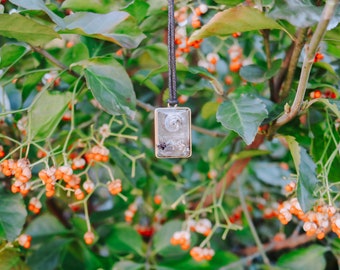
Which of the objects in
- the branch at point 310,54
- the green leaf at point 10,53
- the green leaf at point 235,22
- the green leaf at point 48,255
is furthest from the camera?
the green leaf at point 48,255

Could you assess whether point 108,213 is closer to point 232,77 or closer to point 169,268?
point 169,268

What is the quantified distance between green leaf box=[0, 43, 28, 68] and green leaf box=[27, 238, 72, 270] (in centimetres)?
40

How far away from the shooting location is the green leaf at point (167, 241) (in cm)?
105

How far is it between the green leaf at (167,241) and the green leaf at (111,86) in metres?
0.39

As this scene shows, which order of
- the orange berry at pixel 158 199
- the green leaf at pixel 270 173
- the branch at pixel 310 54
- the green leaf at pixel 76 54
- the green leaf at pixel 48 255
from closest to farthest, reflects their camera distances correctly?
the branch at pixel 310 54, the green leaf at pixel 76 54, the green leaf at pixel 48 255, the orange berry at pixel 158 199, the green leaf at pixel 270 173

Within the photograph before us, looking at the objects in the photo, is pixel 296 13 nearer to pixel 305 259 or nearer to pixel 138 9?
pixel 138 9

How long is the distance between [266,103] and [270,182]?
49 centimetres

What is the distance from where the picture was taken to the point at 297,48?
70 cm

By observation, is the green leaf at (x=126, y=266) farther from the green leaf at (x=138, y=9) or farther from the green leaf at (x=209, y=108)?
the green leaf at (x=138, y=9)

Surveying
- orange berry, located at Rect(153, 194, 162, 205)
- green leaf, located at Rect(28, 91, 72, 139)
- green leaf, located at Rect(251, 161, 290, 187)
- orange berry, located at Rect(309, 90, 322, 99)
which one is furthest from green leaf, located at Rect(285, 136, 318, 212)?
green leaf, located at Rect(251, 161, 290, 187)

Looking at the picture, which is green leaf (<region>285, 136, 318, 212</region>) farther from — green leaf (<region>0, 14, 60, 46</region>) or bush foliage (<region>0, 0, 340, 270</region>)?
green leaf (<region>0, 14, 60, 46</region>)

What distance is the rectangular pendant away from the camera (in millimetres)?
719

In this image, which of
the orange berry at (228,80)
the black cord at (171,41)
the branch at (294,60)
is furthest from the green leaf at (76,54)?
the orange berry at (228,80)

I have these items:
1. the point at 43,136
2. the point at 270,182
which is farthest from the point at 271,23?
the point at 270,182
